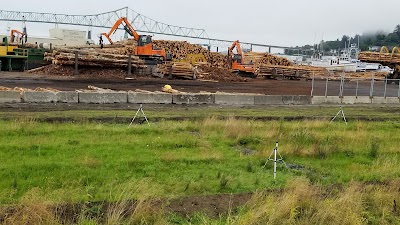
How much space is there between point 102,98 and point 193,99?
5280 millimetres

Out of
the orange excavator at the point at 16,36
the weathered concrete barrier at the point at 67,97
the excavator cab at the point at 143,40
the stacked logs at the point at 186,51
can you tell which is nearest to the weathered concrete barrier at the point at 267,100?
the weathered concrete barrier at the point at 67,97

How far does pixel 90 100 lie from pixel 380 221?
18.2 metres

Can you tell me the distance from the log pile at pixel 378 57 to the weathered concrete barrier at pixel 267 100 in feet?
98.0

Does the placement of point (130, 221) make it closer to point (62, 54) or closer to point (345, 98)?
point (345, 98)

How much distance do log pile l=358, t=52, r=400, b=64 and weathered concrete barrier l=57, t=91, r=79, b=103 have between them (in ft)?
134

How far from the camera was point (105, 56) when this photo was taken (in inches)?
1575

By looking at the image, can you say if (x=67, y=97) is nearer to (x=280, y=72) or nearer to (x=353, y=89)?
(x=353, y=89)

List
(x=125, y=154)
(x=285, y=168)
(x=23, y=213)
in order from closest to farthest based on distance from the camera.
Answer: (x=23, y=213), (x=285, y=168), (x=125, y=154)

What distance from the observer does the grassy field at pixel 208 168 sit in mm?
7133

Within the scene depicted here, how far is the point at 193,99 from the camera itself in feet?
84.3

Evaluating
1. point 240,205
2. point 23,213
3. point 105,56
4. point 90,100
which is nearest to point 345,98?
point 90,100

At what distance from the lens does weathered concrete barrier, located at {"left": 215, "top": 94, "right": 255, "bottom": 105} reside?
26359 mm

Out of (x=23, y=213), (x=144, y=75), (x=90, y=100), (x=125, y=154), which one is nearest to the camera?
(x=23, y=213)

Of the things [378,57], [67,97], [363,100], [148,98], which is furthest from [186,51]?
[67,97]
